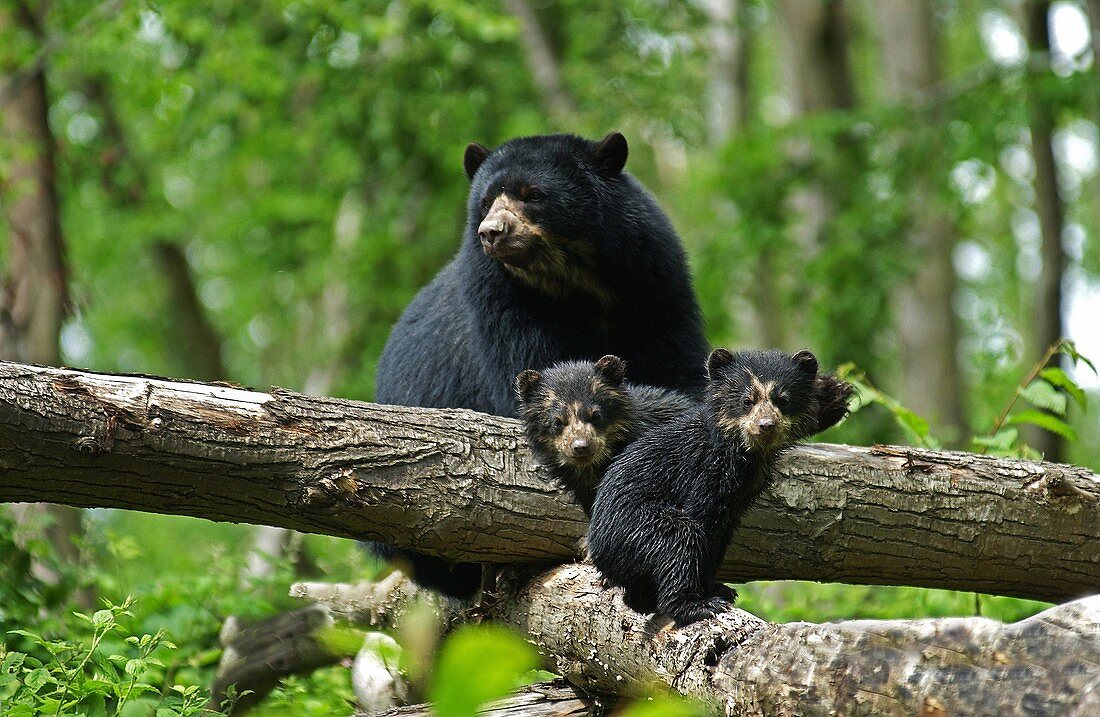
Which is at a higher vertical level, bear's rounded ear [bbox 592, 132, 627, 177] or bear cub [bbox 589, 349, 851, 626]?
bear's rounded ear [bbox 592, 132, 627, 177]

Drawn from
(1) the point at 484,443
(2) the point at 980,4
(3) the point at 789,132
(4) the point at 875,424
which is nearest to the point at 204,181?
(3) the point at 789,132

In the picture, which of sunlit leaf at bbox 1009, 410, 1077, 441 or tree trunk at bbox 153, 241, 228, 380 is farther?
tree trunk at bbox 153, 241, 228, 380

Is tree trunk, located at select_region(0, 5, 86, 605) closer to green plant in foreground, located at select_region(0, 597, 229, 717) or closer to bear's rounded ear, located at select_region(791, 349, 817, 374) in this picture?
green plant in foreground, located at select_region(0, 597, 229, 717)

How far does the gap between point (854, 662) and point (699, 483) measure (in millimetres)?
1328

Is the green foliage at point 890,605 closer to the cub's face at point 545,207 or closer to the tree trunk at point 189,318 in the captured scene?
the cub's face at point 545,207

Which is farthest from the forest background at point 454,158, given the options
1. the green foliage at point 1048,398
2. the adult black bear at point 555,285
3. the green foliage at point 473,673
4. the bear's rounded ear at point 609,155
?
the green foliage at point 473,673

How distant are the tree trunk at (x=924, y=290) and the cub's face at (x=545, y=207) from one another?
7.96m

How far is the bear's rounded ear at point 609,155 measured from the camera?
21.1 feet

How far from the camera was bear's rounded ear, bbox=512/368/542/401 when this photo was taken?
16.7 feet

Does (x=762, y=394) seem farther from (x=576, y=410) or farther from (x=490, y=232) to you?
(x=490, y=232)

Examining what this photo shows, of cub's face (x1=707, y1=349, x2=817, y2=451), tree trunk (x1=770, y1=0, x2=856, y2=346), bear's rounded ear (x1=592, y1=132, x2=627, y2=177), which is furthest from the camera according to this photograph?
tree trunk (x1=770, y1=0, x2=856, y2=346)

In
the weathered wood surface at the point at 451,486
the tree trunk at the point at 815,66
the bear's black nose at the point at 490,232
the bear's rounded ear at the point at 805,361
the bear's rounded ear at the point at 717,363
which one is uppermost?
the tree trunk at the point at 815,66

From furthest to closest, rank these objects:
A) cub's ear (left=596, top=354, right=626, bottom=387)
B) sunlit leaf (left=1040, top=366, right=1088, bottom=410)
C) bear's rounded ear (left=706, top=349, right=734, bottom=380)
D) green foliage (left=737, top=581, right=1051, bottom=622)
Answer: green foliage (left=737, top=581, right=1051, bottom=622) → sunlit leaf (left=1040, top=366, right=1088, bottom=410) → cub's ear (left=596, top=354, right=626, bottom=387) → bear's rounded ear (left=706, top=349, right=734, bottom=380)

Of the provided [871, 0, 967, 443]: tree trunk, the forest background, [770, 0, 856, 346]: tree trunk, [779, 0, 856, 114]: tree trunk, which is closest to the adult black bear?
the forest background
